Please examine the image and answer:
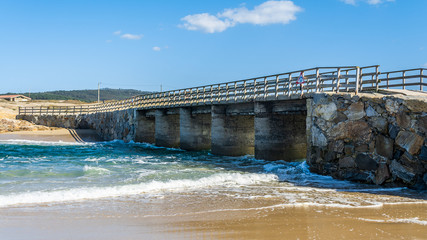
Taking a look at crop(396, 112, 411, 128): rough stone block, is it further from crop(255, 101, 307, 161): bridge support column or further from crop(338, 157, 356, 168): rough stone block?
crop(255, 101, 307, 161): bridge support column

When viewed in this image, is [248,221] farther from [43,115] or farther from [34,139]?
[43,115]

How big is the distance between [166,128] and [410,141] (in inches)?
934

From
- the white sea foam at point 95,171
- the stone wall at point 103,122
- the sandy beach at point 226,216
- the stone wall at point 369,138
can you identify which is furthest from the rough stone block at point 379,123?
the stone wall at point 103,122

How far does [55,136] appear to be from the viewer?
42656mm

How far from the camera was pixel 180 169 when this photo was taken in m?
18.2

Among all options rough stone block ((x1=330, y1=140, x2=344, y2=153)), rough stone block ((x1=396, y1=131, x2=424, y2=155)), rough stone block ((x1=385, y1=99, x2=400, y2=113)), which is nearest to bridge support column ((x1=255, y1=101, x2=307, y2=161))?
rough stone block ((x1=330, y1=140, x2=344, y2=153))

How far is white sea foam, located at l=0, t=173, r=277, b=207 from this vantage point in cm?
→ 1128

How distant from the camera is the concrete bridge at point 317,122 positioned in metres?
13.4

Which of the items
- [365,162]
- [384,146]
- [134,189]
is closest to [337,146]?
[365,162]

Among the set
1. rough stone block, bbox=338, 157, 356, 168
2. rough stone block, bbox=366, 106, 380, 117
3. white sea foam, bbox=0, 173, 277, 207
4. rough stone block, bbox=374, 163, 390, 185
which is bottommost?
white sea foam, bbox=0, 173, 277, 207

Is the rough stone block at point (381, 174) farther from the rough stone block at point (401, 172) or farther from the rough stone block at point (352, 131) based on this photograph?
the rough stone block at point (352, 131)

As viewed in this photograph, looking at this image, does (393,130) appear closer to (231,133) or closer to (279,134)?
(279,134)

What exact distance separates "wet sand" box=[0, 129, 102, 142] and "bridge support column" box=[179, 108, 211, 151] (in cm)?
1689

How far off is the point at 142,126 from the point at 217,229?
30428 millimetres
